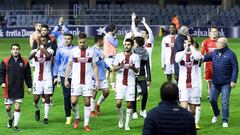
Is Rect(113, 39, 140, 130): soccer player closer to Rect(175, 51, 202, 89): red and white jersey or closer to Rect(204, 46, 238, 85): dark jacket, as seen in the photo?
Rect(175, 51, 202, 89): red and white jersey

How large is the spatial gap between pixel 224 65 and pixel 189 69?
1.04 m

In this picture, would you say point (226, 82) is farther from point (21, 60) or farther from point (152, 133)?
point (152, 133)

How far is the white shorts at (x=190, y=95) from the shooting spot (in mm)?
15375

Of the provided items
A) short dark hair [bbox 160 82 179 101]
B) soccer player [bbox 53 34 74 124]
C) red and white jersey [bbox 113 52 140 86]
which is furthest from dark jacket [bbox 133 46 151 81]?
short dark hair [bbox 160 82 179 101]

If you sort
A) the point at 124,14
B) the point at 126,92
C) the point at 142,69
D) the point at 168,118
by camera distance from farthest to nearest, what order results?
1. the point at 124,14
2. the point at 142,69
3. the point at 126,92
4. the point at 168,118

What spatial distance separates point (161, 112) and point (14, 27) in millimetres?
45831

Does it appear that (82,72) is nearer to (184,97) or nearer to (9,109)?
(9,109)

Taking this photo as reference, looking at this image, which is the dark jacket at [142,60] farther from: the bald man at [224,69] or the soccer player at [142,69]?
the bald man at [224,69]

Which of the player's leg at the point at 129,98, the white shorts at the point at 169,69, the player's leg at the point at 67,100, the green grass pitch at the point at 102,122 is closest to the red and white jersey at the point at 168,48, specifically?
the white shorts at the point at 169,69

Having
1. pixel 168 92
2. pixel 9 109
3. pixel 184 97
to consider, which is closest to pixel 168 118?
pixel 168 92

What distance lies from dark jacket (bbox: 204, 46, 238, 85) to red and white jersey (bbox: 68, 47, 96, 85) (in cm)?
280

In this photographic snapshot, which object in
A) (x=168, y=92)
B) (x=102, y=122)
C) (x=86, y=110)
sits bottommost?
(x=102, y=122)

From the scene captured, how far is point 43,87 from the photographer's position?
16.9 metres

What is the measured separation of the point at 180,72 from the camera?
1559cm
